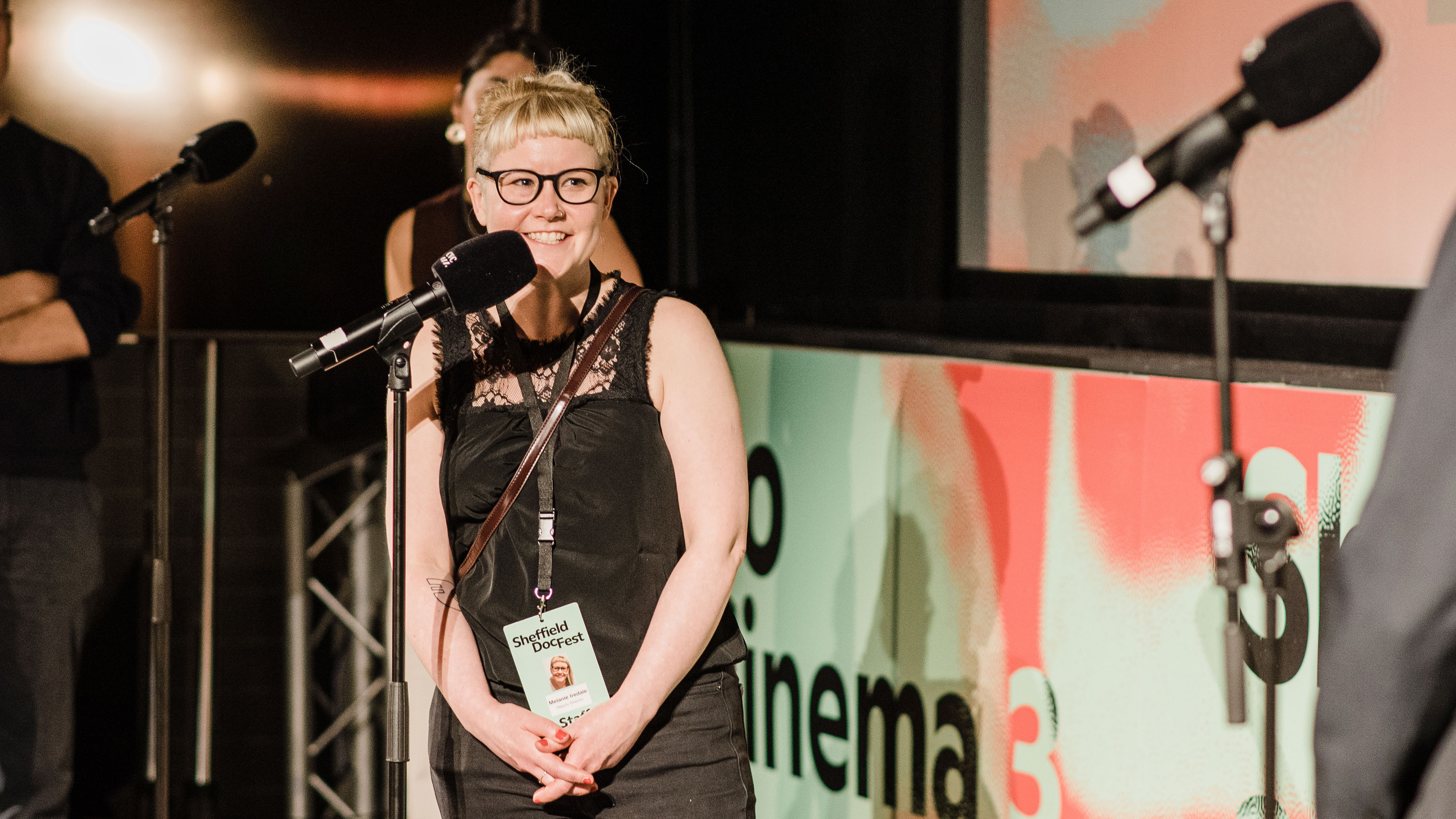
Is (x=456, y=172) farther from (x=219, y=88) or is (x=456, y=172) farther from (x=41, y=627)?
(x=41, y=627)

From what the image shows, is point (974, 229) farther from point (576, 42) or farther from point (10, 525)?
point (10, 525)

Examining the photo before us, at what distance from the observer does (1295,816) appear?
227 cm

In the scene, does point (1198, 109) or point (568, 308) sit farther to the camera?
point (1198, 109)

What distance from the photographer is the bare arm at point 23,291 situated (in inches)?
133

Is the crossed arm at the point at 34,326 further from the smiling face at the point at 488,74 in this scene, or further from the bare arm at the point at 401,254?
the smiling face at the point at 488,74

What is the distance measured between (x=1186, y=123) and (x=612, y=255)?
121 cm

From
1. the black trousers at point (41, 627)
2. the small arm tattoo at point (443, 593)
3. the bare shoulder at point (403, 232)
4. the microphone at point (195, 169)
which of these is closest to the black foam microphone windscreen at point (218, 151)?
the microphone at point (195, 169)

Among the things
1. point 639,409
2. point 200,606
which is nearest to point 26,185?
point 200,606

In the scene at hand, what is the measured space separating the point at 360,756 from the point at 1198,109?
3166 millimetres

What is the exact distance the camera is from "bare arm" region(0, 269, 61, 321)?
11.1ft

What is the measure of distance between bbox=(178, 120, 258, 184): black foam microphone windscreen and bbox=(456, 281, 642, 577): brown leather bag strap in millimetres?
1448

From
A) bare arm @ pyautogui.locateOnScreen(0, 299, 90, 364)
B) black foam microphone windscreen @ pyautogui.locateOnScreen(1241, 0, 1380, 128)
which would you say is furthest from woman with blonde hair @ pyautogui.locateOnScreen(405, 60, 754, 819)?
bare arm @ pyautogui.locateOnScreen(0, 299, 90, 364)

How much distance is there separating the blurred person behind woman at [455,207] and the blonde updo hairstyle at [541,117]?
1211mm

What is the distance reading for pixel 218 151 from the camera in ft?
9.95
